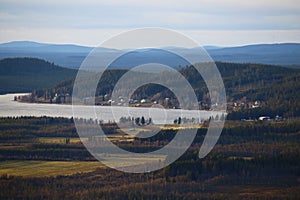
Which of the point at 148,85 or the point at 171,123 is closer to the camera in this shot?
the point at 171,123

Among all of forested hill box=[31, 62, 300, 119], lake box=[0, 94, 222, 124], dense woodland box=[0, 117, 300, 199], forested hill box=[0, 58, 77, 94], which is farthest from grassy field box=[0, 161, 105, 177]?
forested hill box=[0, 58, 77, 94]

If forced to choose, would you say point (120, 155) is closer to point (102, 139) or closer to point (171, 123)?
point (102, 139)

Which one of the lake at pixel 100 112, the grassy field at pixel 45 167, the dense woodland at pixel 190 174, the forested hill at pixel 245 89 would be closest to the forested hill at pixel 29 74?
the forested hill at pixel 245 89

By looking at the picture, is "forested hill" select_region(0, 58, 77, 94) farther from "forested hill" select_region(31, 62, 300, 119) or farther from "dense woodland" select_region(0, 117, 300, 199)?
"dense woodland" select_region(0, 117, 300, 199)

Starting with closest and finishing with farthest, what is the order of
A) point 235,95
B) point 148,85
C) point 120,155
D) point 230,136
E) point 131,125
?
point 120,155
point 230,136
point 131,125
point 235,95
point 148,85

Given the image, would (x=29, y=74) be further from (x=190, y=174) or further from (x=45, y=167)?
(x=190, y=174)

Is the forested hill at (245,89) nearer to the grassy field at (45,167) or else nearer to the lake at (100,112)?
the lake at (100,112)

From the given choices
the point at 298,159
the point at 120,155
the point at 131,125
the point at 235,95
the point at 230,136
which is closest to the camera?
the point at 298,159

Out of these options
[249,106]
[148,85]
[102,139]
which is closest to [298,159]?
[102,139]
